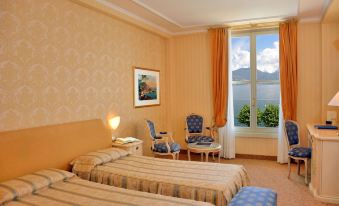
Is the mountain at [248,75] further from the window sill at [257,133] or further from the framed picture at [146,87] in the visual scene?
the framed picture at [146,87]

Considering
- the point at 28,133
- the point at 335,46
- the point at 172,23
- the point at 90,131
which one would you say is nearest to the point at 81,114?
the point at 90,131

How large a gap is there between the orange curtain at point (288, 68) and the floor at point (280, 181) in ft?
3.61

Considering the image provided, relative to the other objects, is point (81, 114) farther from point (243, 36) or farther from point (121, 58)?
point (243, 36)

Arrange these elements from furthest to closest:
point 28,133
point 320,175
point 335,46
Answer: point 335,46
point 320,175
point 28,133

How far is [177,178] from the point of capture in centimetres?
307

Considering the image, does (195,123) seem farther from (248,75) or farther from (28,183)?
(28,183)

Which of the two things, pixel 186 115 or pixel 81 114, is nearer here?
pixel 81 114

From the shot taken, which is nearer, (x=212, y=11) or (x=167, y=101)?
(x=212, y=11)

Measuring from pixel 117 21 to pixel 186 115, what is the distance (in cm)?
293

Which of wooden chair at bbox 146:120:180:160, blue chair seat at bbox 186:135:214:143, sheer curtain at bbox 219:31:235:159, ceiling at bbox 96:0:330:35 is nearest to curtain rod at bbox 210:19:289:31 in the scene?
ceiling at bbox 96:0:330:35

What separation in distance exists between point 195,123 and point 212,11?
2.50m

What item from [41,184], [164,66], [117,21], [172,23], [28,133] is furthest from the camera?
[164,66]

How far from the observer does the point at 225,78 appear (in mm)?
6242

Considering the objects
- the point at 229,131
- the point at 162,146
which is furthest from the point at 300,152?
the point at 162,146
